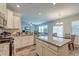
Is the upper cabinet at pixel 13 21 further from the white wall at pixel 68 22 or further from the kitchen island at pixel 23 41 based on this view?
the white wall at pixel 68 22

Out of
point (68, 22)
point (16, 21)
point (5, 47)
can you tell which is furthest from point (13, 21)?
point (68, 22)

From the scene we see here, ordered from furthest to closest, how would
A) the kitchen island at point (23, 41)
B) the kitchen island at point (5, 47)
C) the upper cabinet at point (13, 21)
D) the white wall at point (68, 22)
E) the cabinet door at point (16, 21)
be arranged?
the white wall at point (68, 22) → the kitchen island at point (23, 41) → the cabinet door at point (16, 21) → the upper cabinet at point (13, 21) → the kitchen island at point (5, 47)

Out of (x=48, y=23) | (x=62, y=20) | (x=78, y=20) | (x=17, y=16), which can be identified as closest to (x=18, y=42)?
(x=17, y=16)

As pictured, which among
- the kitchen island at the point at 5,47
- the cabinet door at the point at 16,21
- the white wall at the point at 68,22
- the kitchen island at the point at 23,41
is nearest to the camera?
the kitchen island at the point at 5,47

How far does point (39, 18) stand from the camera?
4566 mm

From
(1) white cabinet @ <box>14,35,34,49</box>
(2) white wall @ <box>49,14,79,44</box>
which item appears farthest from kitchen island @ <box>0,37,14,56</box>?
(2) white wall @ <box>49,14,79,44</box>

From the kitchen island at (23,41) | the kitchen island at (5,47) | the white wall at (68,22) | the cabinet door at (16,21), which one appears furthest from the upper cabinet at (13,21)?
the white wall at (68,22)

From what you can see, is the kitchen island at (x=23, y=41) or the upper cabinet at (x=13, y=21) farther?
the kitchen island at (x=23, y=41)

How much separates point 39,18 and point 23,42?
1.60 metres

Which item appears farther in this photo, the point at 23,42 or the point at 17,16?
the point at 23,42

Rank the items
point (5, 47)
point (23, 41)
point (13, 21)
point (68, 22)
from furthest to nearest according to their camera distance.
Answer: point (68, 22) → point (23, 41) → point (13, 21) → point (5, 47)

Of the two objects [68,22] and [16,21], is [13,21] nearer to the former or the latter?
[16,21]

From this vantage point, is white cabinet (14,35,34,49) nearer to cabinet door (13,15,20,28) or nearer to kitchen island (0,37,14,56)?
cabinet door (13,15,20,28)

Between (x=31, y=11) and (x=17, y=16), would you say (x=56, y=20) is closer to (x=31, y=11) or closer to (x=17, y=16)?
(x=31, y=11)
